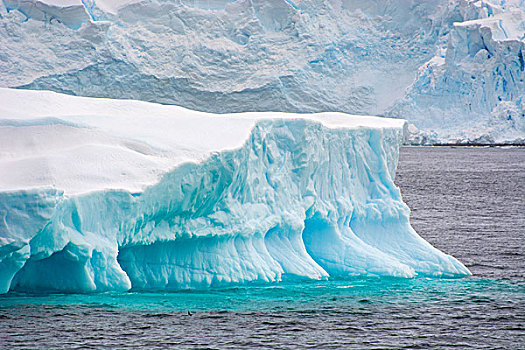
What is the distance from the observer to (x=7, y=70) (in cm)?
5319

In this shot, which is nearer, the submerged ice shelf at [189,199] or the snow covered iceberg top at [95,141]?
the submerged ice shelf at [189,199]

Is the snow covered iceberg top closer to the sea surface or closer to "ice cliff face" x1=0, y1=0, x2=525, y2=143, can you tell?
the sea surface

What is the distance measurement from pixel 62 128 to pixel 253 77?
52.6m

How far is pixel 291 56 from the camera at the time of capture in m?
62.7

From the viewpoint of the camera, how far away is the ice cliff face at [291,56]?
179 feet

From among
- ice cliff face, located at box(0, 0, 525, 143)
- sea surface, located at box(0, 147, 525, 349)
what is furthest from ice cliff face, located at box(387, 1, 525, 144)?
sea surface, located at box(0, 147, 525, 349)

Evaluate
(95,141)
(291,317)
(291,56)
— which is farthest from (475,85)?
(291,317)

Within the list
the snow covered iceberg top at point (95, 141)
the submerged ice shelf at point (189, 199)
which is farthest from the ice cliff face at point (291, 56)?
the submerged ice shelf at point (189, 199)

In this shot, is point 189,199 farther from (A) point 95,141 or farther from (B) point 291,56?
(B) point 291,56

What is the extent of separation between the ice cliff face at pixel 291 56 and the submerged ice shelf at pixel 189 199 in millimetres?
43722

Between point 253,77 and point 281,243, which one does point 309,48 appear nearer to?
point 253,77

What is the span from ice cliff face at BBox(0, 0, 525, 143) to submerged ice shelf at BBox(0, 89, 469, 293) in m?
43.7

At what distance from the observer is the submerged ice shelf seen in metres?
8.79

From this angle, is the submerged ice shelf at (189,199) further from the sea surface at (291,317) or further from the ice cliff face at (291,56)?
the ice cliff face at (291,56)
